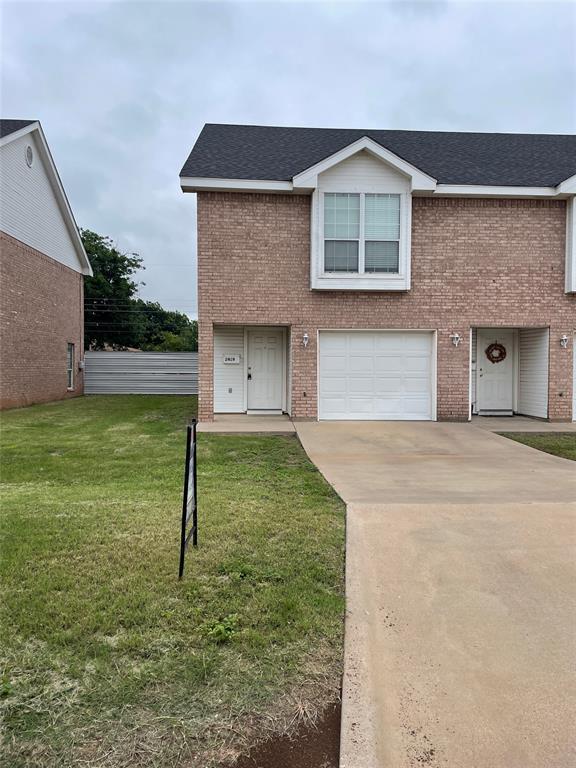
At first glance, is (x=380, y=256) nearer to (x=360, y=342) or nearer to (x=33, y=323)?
(x=360, y=342)

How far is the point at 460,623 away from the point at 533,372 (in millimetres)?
10880

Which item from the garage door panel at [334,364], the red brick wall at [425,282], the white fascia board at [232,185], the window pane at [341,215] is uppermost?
the white fascia board at [232,185]

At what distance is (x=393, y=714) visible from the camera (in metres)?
2.16

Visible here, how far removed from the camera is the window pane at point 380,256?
1112 centimetres

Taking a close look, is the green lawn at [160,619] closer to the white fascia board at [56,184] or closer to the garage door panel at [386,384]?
the garage door panel at [386,384]

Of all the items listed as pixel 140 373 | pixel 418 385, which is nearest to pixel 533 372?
pixel 418 385

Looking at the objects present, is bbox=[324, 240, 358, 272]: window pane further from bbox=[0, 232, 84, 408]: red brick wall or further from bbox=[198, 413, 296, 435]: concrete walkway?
bbox=[0, 232, 84, 408]: red brick wall

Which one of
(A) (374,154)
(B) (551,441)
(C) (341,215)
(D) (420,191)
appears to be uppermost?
(A) (374,154)

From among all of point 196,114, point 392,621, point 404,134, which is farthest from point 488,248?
point 196,114

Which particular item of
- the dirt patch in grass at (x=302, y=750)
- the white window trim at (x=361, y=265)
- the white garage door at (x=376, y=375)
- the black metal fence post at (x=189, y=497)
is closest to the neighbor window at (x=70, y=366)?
the white garage door at (x=376, y=375)

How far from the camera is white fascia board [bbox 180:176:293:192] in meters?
10.6

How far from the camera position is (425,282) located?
37.5ft

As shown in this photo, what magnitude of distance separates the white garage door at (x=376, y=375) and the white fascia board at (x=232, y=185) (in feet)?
11.7

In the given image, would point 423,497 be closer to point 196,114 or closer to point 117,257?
point 196,114
